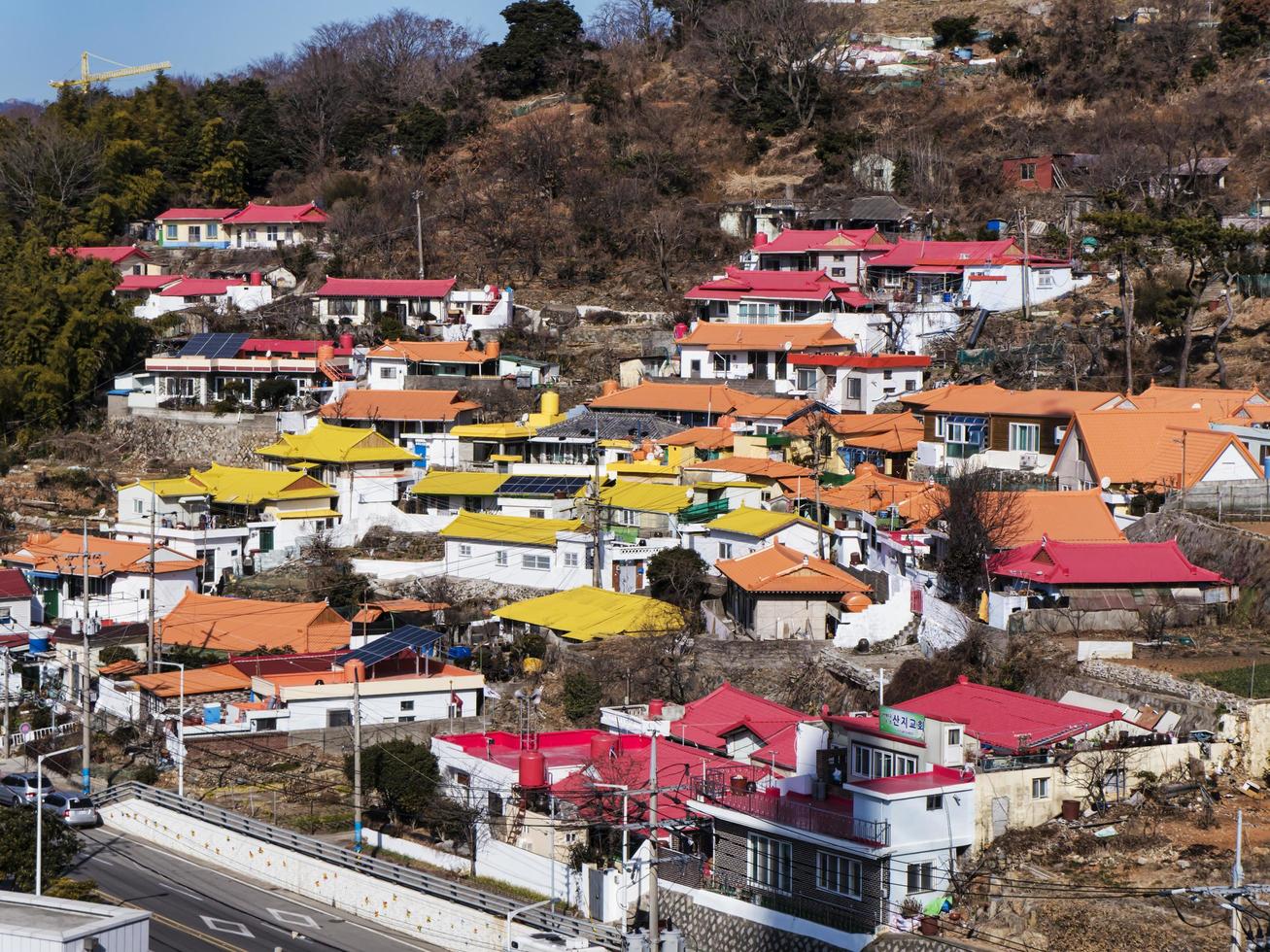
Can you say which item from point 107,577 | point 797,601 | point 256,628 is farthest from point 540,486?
point 797,601

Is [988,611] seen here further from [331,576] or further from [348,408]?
[348,408]

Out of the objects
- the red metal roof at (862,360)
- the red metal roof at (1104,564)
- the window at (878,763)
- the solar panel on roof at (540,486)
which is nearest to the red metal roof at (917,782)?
the window at (878,763)

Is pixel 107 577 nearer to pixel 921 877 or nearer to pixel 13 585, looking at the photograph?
pixel 13 585

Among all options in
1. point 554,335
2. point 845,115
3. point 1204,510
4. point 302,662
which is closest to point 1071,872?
point 1204,510

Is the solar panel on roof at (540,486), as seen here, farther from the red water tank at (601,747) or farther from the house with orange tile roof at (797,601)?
the red water tank at (601,747)

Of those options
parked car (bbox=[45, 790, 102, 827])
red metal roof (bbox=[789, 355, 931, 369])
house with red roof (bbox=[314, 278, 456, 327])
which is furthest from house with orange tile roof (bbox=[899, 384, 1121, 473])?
parked car (bbox=[45, 790, 102, 827])

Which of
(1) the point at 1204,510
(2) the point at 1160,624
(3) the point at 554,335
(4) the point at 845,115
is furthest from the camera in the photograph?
(4) the point at 845,115

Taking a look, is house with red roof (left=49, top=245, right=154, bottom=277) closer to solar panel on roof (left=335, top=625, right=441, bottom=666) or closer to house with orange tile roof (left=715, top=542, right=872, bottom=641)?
solar panel on roof (left=335, top=625, right=441, bottom=666)

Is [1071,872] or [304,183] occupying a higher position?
[304,183]
